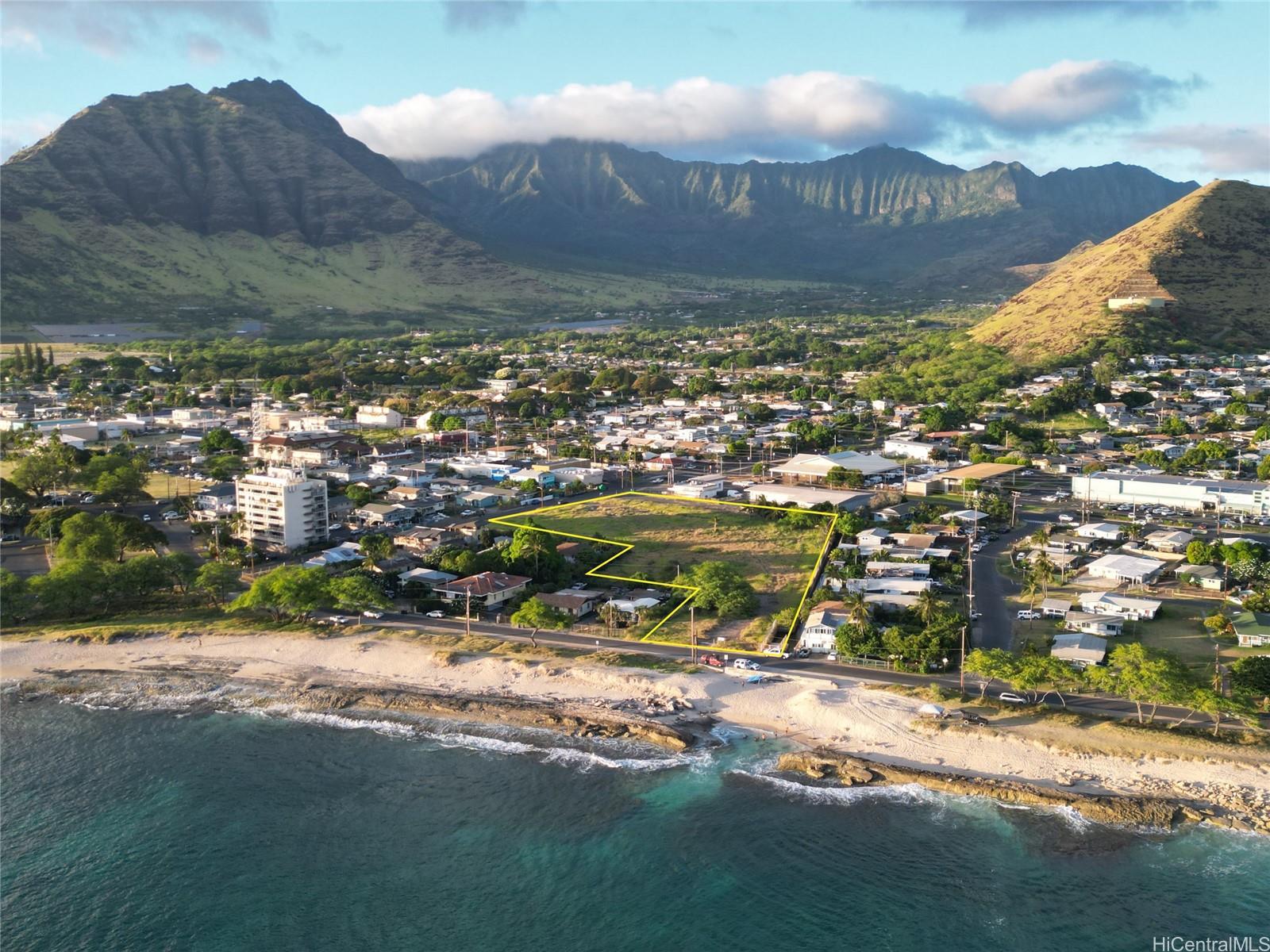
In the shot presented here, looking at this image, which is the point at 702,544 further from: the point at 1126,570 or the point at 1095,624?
the point at 1095,624

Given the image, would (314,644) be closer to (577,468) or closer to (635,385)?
(577,468)

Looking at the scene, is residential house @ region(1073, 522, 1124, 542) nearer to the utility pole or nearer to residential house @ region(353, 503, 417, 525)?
the utility pole

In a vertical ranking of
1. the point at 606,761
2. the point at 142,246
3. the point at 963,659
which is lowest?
the point at 606,761

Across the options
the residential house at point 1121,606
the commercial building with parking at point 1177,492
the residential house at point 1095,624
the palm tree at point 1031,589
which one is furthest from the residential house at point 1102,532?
the residential house at point 1095,624

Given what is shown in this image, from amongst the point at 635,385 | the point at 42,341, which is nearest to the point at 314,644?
the point at 635,385

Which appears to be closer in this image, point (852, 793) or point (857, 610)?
point (852, 793)

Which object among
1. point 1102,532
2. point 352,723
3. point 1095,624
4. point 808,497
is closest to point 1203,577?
point 1102,532

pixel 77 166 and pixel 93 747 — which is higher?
pixel 77 166
